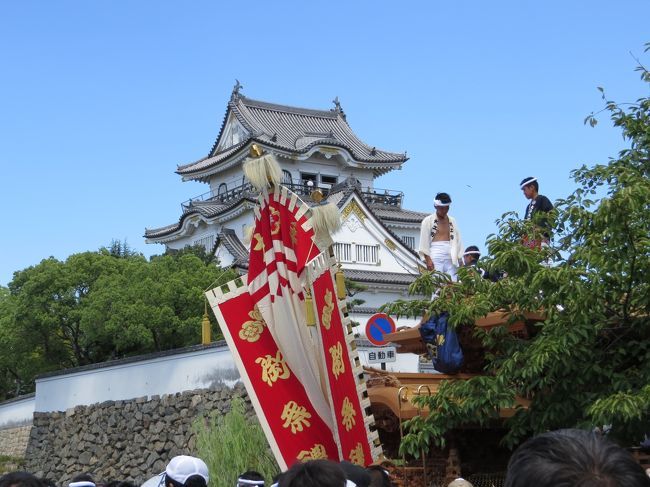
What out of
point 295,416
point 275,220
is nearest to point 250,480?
point 295,416

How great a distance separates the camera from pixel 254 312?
33.2 ft

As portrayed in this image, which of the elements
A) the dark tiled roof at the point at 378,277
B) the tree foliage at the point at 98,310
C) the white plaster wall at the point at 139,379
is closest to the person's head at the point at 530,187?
the white plaster wall at the point at 139,379

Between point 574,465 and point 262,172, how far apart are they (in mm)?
7946

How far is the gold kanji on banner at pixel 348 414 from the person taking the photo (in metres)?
9.30

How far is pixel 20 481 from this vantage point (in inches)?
127

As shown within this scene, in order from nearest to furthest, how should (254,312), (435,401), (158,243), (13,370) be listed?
1. (435,401)
2. (254,312)
3. (13,370)
4. (158,243)

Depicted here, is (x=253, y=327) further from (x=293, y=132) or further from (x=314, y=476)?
(x=293, y=132)

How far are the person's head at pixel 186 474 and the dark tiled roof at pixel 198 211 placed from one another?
34805mm

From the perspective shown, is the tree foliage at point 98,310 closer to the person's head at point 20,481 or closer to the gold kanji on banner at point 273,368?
the gold kanji on banner at point 273,368

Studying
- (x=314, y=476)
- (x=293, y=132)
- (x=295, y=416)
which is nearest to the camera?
(x=314, y=476)

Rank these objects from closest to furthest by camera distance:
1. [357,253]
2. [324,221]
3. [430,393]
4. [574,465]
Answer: [574,465], [430,393], [324,221], [357,253]

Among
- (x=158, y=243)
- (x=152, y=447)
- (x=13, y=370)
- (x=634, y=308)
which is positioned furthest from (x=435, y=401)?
(x=158, y=243)

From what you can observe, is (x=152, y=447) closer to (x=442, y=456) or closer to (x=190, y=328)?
(x=190, y=328)

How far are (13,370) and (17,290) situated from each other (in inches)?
92.5
